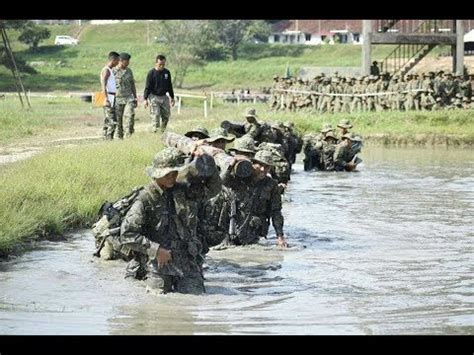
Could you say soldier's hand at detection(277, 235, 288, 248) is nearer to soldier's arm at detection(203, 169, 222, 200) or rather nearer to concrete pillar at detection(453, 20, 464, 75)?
soldier's arm at detection(203, 169, 222, 200)

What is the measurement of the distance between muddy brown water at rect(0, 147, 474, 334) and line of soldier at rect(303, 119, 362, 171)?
596 cm

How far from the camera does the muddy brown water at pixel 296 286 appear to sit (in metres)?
10.3

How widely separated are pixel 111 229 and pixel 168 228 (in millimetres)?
1647

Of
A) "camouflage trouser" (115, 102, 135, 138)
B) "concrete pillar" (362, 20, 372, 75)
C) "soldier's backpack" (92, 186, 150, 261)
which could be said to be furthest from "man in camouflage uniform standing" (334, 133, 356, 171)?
"concrete pillar" (362, 20, 372, 75)

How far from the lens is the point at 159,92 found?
23141 mm

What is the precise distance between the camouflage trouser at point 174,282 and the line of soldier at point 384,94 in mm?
28386

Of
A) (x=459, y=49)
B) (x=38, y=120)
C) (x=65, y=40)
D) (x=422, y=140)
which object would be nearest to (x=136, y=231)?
(x=38, y=120)

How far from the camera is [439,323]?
1055cm

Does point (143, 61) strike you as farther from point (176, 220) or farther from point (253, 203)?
point (176, 220)

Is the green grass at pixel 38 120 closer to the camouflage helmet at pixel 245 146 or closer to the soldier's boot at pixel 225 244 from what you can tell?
the camouflage helmet at pixel 245 146

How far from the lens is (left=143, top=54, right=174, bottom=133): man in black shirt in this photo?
22906 millimetres
